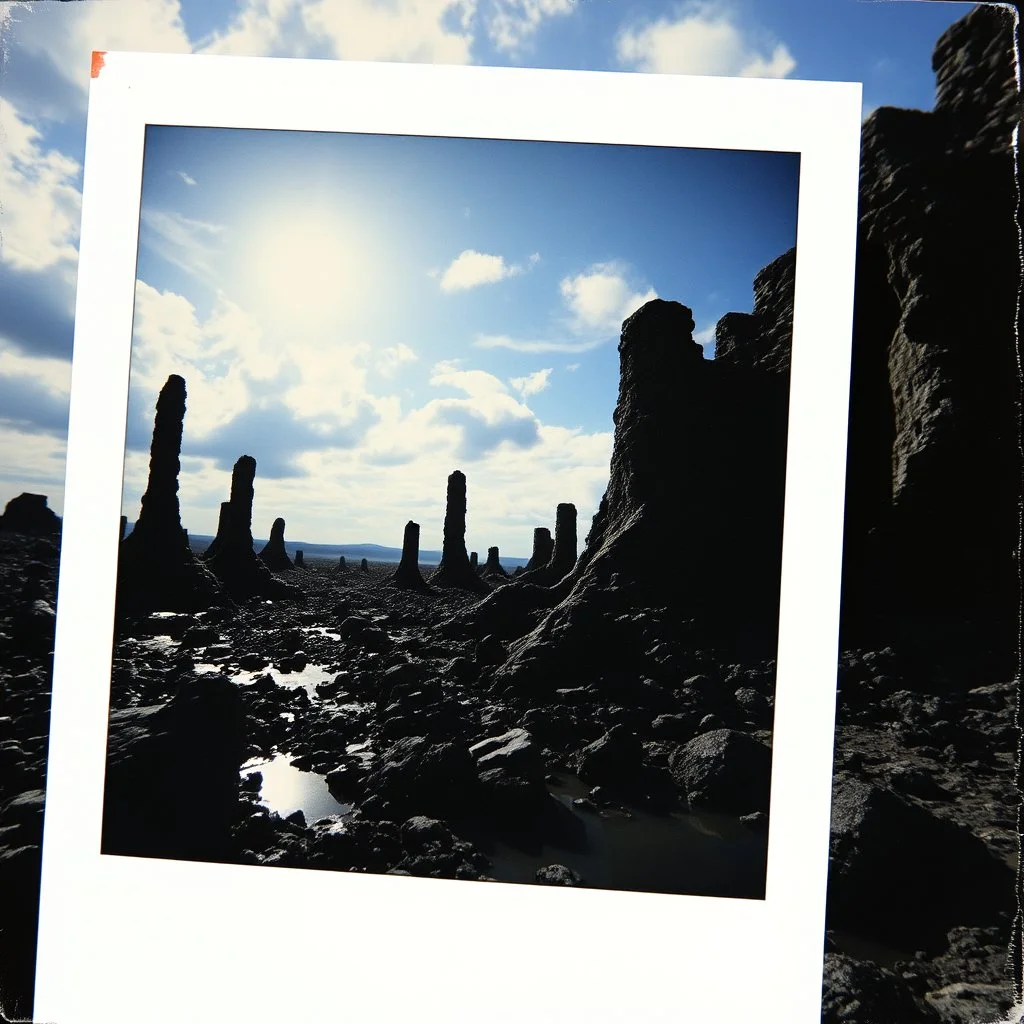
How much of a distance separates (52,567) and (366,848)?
2.63 metres

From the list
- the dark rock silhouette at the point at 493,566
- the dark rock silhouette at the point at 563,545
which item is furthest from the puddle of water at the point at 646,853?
the dark rock silhouette at the point at 493,566

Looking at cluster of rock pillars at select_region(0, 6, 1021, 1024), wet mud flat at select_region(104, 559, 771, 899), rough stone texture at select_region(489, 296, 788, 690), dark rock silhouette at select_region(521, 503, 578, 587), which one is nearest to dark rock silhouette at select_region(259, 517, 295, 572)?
dark rock silhouette at select_region(521, 503, 578, 587)

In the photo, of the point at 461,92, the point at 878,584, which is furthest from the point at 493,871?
the point at 461,92

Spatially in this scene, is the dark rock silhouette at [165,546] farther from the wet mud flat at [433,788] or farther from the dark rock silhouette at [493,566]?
the dark rock silhouette at [493,566]

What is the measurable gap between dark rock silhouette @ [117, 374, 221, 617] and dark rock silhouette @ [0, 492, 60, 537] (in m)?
4.20

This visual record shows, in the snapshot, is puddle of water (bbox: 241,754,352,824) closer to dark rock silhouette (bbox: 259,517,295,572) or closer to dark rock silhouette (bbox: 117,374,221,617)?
dark rock silhouette (bbox: 117,374,221,617)

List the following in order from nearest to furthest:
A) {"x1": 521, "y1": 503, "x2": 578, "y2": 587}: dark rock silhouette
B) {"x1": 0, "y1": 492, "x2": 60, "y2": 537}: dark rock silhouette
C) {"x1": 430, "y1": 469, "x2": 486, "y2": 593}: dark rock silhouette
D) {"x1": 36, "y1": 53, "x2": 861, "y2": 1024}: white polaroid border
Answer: {"x1": 36, "y1": 53, "x2": 861, "y2": 1024}: white polaroid border
{"x1": 0, "y1": 492, "x2": 60, "y2": 537}: dark rock silhouette
{"x1": 521, "y1": 503, "x2": 578, "y2": 587}: dark rock silhouette
{"x1": 430, "y1": 469, "x2": 486, "y2": 593}: dark rock silhouette

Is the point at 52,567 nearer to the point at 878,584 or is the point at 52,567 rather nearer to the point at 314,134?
the point at 314,134

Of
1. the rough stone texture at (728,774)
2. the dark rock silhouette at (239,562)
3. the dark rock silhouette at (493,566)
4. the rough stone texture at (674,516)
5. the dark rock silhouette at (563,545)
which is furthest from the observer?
the dark rock silhouette at (493,566)

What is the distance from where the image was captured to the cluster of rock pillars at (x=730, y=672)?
2.76m

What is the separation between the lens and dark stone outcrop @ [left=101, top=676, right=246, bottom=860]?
9.37 feet

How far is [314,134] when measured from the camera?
3.01m

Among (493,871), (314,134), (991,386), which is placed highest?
(314,134)

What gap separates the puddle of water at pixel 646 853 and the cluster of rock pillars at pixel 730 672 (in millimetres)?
68
